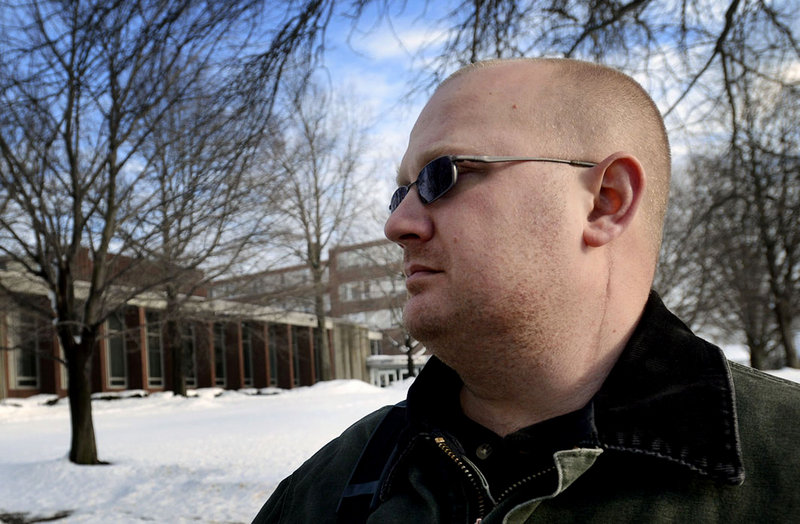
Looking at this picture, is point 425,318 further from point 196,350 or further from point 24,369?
point 196,350

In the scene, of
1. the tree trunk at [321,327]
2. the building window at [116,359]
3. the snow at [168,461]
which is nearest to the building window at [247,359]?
the tree trunk at [321,327]

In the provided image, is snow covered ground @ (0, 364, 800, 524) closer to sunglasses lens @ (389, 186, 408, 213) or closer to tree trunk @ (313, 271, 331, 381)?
sunglasses lens @ (389, 186, 408, 213)

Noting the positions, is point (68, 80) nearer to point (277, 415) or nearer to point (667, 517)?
point (667, 517)

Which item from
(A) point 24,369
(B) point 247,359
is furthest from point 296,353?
(A) point 24,369

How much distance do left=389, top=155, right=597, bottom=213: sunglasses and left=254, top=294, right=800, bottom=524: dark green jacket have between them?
1.47 ft

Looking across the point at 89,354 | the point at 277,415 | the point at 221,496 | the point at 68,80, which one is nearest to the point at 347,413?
the point at 277,415

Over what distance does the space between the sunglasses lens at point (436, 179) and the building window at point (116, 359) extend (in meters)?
28.9

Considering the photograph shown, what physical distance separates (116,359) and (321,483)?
29573 mm

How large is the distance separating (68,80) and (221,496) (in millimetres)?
5288

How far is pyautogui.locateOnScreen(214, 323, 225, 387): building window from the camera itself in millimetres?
35144

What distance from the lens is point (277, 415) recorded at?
17812 millimetres

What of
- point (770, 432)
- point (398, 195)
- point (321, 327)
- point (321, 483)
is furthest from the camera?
point (321, 327)

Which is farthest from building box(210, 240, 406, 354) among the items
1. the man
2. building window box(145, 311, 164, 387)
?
the man

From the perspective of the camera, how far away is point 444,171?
5.74 feet
